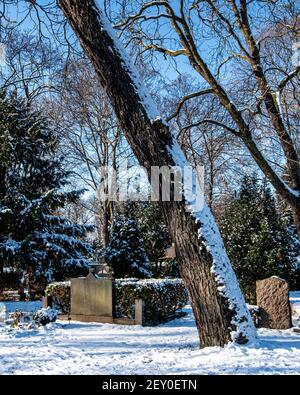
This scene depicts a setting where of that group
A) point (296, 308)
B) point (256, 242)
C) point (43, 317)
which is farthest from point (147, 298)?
point (256, 242)

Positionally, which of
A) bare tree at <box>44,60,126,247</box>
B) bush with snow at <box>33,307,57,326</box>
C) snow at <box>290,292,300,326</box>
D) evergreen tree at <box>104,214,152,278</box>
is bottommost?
snow at <box>290,292,300,326</box>

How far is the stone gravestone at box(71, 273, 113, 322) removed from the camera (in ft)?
37.6

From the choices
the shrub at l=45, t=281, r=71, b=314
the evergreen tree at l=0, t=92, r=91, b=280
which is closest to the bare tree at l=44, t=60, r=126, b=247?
the evergreen tree at l=0, t=92, r=91, b=280

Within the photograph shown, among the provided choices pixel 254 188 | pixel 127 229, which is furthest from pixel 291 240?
pixel 127 229

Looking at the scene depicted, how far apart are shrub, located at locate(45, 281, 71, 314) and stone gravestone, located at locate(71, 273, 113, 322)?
1.74ft

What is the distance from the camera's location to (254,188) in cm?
1744

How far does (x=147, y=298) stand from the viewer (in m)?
11.4

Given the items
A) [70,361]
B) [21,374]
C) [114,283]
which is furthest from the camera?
[114,283]

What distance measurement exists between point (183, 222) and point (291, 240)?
36.2 ft

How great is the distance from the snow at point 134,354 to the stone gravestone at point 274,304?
629mm

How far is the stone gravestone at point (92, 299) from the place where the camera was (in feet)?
37.6

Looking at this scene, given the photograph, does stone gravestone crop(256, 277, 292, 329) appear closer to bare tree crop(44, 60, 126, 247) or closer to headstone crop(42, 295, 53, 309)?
headstone crop(42, 295, 53, 309)

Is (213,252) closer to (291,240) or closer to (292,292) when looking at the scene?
(291,240)

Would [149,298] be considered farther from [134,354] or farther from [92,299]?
[134,354]
